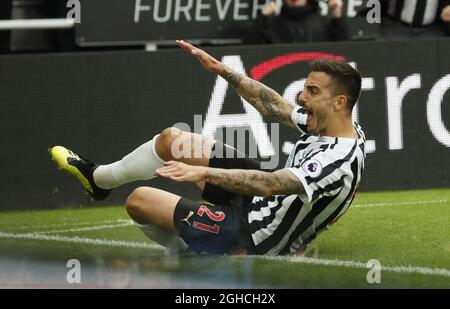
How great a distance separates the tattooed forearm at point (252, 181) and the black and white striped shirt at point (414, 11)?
6660 millimetres

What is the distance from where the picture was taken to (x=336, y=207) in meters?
7.66

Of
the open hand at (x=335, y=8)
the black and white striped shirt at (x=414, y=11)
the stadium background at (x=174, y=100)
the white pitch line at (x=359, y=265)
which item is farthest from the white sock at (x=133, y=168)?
the black and white striped shirt at (x=414, y=11)

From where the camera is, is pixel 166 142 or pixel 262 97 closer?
pixel 166 142

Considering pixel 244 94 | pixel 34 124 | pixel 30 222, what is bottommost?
pixel 30 222

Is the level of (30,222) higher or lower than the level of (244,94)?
lower

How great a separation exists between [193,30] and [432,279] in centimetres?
618

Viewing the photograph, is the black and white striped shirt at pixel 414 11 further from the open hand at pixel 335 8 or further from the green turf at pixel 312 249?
the green turf at pixel 312 249

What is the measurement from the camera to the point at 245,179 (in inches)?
276

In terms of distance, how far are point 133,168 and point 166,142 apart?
0.43 meters

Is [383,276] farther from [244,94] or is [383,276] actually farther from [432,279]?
[244,94]

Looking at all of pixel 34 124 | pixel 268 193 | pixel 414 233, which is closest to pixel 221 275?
pixel 268 193
